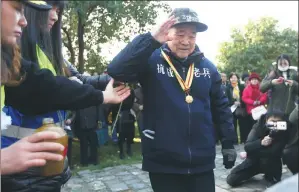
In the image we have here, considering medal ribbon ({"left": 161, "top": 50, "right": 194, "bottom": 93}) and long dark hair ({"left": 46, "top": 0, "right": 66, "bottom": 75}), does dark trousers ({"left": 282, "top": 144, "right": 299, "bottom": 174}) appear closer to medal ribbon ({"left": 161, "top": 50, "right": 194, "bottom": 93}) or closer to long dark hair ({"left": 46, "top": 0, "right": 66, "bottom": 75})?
medal ribbon ({"left": 161, "top": 50, "right": 194, "bottom": 93})

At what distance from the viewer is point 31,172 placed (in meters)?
1.55

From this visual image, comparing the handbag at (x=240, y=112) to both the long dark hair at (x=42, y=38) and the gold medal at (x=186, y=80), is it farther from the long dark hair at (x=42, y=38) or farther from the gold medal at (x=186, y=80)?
the long dark hair at (x=42, y=38)

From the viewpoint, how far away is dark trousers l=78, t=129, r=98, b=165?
6.52 metres

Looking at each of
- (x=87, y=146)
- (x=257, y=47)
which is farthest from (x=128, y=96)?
(x=257, y=47)

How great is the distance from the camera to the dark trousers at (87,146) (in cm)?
652

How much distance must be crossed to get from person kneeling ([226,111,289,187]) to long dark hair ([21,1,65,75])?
364 centimetres

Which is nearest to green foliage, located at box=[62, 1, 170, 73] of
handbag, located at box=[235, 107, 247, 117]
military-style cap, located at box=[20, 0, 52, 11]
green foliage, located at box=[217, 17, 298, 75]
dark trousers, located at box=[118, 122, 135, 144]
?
dark trousers, located at box=[118, 122, 135, 144]

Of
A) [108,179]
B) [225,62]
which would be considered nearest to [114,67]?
[108,179]

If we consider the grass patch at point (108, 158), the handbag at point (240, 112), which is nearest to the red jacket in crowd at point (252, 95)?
the handbag at point (240, 112)

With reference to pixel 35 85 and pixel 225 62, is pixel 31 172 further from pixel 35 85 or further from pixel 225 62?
pixel 225 62

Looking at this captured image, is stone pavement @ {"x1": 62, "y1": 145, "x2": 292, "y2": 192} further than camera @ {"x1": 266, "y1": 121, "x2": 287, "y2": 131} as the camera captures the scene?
Yes

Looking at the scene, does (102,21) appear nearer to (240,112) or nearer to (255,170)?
(240,112)

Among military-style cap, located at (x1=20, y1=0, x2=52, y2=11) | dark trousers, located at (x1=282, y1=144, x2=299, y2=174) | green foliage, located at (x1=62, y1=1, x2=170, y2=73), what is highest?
green foliage, located at (x1=62, y1=1, x2=170, y2=73)

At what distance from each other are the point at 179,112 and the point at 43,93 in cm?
104
